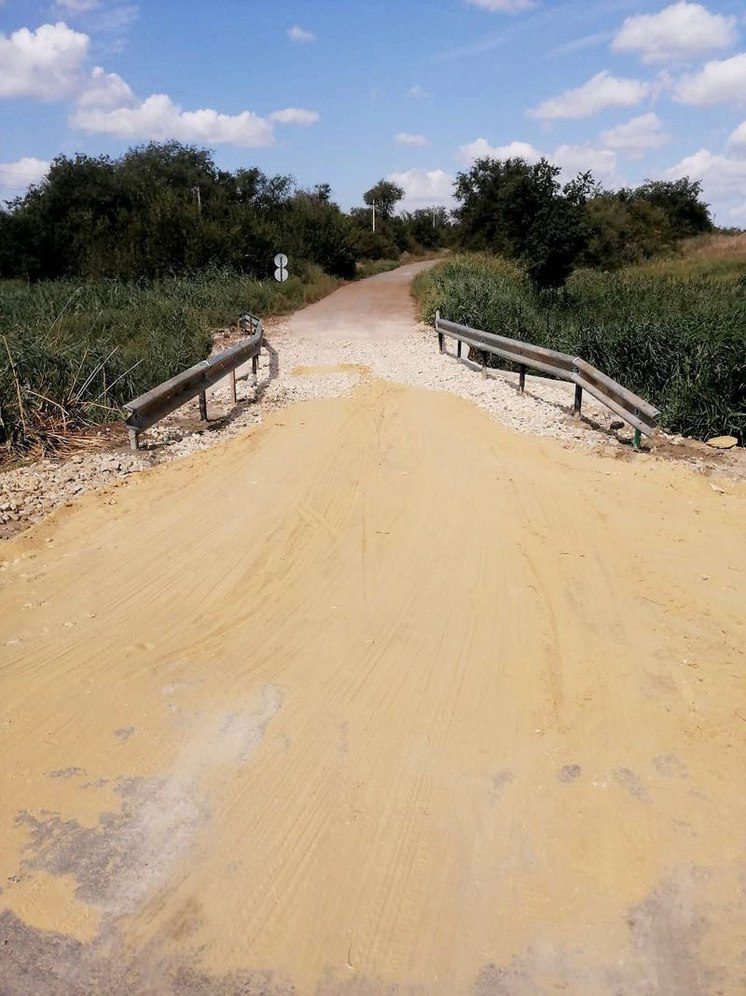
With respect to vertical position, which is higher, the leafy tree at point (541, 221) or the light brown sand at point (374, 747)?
the leafy tree at point (541, 221)

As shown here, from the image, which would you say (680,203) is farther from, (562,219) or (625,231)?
(562,219)

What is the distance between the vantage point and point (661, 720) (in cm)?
446

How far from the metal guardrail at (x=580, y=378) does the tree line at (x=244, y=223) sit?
53.7 feet

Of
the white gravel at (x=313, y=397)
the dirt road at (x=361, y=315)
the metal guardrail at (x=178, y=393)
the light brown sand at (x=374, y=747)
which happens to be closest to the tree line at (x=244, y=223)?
the dirt road at (x=361, y=315)

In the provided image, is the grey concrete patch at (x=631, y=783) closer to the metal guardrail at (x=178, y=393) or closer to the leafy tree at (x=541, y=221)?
the metal guardrail at (x=178, y=393)

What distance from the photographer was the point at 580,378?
35.7ft

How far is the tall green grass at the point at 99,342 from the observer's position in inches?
382

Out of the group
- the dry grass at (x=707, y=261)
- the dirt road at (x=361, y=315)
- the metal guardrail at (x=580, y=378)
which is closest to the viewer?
the metal guardrail at (x=580, y=378)

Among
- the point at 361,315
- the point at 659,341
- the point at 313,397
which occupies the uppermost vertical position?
the point at 659,341

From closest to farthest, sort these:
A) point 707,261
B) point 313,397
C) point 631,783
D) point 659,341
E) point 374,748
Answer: point 631,783 < point 374,748 < point 313,397 < point 659,341 < point 707,261

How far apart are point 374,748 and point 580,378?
779cm

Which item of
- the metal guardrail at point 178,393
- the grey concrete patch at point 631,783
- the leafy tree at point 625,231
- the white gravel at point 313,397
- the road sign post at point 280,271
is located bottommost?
the grey concrete patch at point 631,783

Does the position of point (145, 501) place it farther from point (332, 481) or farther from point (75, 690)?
point (75, 690)

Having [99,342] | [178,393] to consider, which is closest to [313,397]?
[178,393]
